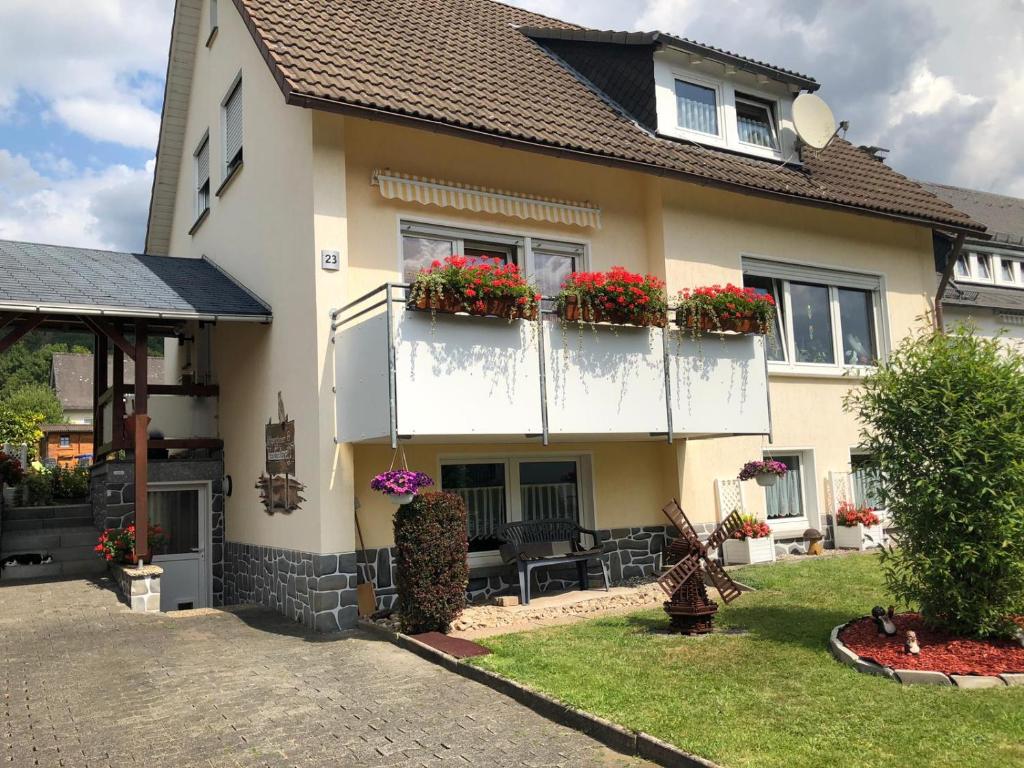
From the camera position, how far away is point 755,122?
15914mm

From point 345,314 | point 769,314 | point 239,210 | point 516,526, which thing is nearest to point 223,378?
point 239,210

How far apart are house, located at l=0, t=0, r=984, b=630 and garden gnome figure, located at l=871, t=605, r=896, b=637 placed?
3.01m

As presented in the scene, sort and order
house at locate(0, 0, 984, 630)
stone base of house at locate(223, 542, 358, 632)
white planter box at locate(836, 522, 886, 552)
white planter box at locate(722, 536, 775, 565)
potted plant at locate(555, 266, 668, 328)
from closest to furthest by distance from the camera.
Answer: stone base of house at locate(223, 542, 358, 632)
house at locate(0, 0, 984, 630)
potted plant at locate(555, 266, 668, 328)
white planter box at locate(722, 536, 775, 565)
white planter box at locate(836, 522, 886, 552)

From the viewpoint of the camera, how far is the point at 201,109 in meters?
16.6

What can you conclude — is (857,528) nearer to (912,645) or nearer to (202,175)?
(912,645)

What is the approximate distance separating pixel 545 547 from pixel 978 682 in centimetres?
609

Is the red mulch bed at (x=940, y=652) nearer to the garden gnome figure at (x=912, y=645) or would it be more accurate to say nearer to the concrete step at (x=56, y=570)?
the garden gnome figure at (x=912, y=645)

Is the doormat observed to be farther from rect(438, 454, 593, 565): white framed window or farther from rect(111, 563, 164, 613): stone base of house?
rect(111, 563, 164, 613): stone base of house

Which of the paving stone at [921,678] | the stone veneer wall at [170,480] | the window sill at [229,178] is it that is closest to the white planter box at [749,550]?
the paving stone at [921,678]

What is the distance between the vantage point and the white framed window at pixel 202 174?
54.0ft

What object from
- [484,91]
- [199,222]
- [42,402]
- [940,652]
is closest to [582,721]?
[940,652]

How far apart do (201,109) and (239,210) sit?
391 cm

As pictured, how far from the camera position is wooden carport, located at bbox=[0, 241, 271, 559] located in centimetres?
1122

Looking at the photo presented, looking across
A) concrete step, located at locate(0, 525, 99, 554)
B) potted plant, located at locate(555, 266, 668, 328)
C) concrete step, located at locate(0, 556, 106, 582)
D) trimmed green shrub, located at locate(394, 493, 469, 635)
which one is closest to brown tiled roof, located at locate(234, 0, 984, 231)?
potted plant, located at locate(555, 266, 668, 328)
